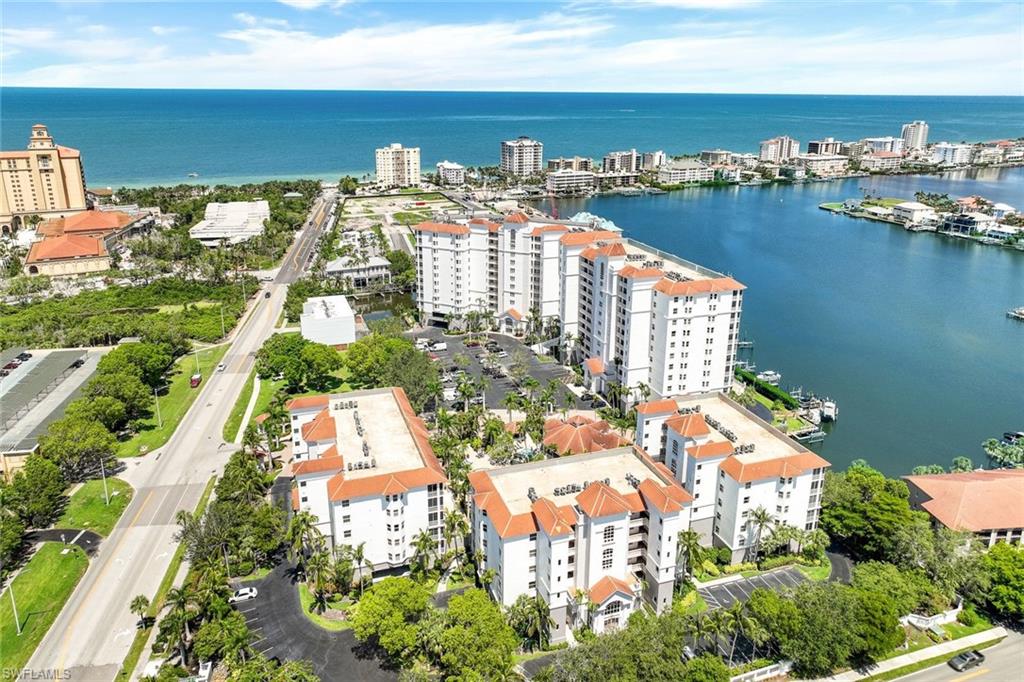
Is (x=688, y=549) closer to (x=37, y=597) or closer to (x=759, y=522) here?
(x=759, y=522)

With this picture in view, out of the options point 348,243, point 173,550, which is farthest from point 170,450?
point 348,243

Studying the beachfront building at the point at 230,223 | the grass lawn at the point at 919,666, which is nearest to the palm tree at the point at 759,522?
the grass lawn at the point at 919,666

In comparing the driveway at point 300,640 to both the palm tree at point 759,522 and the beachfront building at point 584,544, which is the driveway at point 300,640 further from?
the palm tree at point 759,522

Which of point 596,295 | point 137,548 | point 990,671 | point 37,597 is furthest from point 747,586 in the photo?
point 37,597

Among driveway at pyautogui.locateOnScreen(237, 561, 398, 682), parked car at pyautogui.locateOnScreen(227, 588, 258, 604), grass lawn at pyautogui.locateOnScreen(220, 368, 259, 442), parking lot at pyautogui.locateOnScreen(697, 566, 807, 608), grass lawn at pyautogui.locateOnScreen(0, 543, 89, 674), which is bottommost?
parking lot at pyautogui.locateOnScreen(697, 566, 807, 608)

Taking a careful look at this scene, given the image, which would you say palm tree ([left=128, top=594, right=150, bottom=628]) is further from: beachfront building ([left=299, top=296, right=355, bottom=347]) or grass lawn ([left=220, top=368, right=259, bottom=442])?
beachfront building ([left=299, top=296, right=355, bottom=347])

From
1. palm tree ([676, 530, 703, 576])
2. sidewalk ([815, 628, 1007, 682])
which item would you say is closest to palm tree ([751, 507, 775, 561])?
palm tree ([676, 530, 703, 576])
